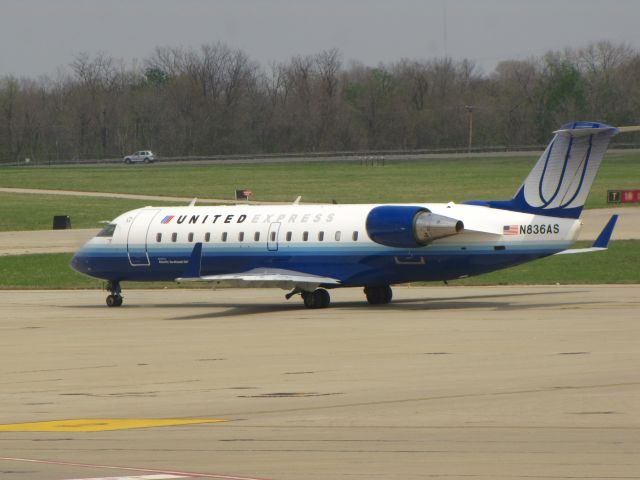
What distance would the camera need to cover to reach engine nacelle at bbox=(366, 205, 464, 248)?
3256 centimetres

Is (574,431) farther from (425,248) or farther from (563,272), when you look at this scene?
(563,272)

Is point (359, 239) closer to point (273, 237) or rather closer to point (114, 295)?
point (273, 237)

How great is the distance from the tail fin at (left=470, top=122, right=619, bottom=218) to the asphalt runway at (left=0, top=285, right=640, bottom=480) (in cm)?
254

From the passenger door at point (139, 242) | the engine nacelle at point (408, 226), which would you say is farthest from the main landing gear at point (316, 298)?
the passenger door at point (139, 242)

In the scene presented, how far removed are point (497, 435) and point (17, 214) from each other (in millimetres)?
69486

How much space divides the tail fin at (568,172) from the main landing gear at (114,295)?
1297 centimetres

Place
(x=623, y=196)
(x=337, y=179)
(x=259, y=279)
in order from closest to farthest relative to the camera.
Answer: (x=259, y=279), (x=623, y=196), (x=337, y=179)

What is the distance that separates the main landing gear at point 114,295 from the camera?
38.5 meters

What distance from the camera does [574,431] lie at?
14.9 metres

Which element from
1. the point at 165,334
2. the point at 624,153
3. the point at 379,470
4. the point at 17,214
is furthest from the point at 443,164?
the point at 379,470

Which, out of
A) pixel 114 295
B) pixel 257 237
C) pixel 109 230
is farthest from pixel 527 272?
pixel 109 230

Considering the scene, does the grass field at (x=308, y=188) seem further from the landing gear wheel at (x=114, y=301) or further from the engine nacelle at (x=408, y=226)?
the engine nacelle at (x=408, y=226)

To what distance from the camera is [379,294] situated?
35906mm

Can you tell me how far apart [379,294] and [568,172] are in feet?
21.8
